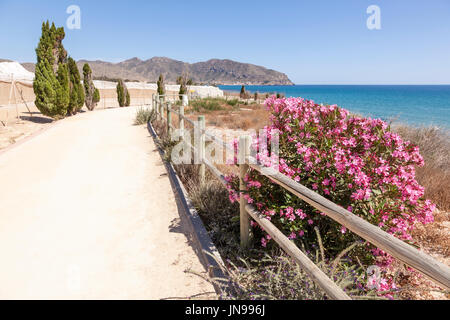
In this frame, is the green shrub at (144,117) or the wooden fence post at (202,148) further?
the green shrub at (144,117)

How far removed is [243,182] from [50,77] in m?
14.3

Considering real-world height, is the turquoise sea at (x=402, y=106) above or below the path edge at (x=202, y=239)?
above

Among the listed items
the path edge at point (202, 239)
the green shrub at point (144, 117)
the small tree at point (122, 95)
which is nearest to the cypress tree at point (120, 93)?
the small tree at point (122, 95)

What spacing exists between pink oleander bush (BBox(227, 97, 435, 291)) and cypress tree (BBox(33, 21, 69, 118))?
1404 centimetres

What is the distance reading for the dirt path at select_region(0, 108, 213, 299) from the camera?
262 cm

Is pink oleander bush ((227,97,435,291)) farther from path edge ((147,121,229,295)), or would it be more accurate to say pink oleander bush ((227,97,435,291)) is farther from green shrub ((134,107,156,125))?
green shrub ((134,107,156,125))

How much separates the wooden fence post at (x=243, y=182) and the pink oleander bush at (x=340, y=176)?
0.29ft

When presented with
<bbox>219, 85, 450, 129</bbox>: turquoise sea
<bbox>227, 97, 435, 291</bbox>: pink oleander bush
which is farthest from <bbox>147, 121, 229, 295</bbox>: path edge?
<bbox>219, 85, 450, 129</bbox>: turquoise sea

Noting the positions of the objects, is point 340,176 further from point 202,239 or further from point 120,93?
point 120,93

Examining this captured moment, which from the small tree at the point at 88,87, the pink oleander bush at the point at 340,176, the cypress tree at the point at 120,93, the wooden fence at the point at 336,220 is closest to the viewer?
the wooden fence at the point at 336,220

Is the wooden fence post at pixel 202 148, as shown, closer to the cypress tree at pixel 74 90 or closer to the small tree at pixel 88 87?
the cypress tree at pixel 74 90

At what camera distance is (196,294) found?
98.7 inches

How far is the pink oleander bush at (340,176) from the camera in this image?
A: 2285 mm

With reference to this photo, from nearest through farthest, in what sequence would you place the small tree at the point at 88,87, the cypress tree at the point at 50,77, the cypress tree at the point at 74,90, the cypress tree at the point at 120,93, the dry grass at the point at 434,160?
the dry grass at the point at 434,160, the cypress tree at the point at 50,77, the cypress tree at the point at 74,90, the small tree at the point at 88,87, the cypress tree at the point at 120,93
